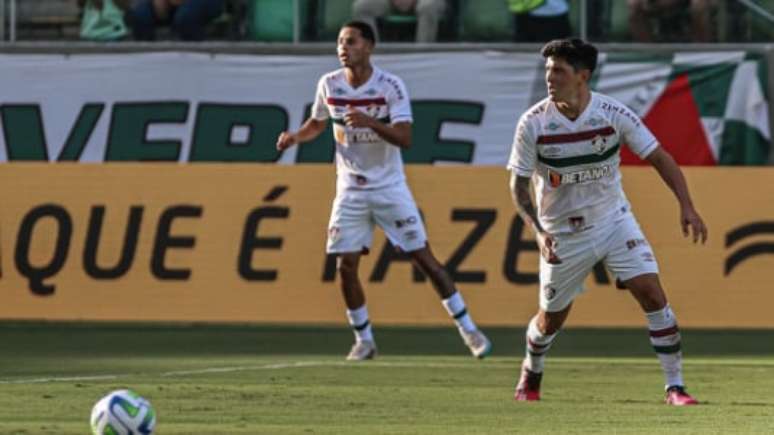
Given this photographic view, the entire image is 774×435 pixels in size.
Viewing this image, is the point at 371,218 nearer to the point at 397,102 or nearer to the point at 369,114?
the point at 369,114

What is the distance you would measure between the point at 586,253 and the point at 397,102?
142 inches

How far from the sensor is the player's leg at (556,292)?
11.8m

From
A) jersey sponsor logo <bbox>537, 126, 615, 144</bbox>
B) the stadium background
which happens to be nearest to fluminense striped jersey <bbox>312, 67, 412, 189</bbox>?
the stadium background

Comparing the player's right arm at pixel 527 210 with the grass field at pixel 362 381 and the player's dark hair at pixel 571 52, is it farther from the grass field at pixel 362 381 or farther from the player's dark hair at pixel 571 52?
the grass field at pixel 362 381

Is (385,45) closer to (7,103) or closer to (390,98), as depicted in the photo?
(7,103)

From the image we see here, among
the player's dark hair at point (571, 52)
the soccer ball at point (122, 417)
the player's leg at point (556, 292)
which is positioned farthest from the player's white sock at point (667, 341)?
the soccer ball at point (122, 417)

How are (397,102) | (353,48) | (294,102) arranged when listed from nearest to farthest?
(353,48), (397,102), (294,102)

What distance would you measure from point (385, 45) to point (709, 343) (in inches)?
243

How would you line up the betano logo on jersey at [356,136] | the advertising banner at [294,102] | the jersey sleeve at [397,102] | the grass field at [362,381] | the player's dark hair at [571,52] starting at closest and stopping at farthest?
the grass field at [362,381], the player's dark hair at [571,52], the jersey sleeve at [397,102], the betano logo on jersey at [356,136], the advertising banner at [294,102]

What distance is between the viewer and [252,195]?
62.0 ft

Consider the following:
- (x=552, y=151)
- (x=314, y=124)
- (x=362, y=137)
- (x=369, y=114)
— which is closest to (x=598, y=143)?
(x=552, y=151)

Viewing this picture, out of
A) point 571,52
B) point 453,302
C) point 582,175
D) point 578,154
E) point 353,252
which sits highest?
point 571,52

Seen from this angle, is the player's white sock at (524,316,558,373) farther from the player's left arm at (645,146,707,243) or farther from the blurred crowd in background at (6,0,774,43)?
the blurred crowd in background at (6,0,774,43)

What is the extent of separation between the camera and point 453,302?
15.4 meters
